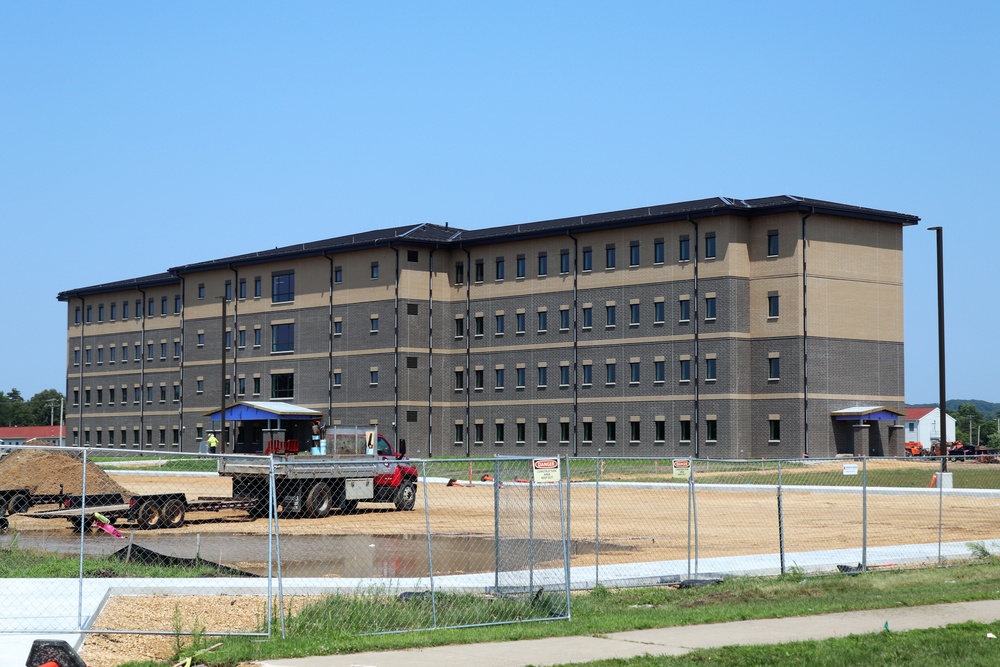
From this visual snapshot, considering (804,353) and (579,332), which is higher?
(579,332)

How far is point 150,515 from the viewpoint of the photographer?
2944 centimetres

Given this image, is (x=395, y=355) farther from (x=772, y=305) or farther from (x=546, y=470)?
(x=546, y=470)

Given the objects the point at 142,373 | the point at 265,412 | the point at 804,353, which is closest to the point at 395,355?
the point at 265,412

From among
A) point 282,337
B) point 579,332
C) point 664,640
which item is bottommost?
point 664,640

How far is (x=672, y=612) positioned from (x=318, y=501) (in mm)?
18888

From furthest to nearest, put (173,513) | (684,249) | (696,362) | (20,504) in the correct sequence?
(684,249)
(696,362)
(20,504)
(173,513)

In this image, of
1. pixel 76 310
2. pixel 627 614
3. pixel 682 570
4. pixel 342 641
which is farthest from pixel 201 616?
pixel 76 310

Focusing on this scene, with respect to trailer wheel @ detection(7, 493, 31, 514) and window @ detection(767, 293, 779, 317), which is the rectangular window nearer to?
window @ detection(767, 293, 779, 317)

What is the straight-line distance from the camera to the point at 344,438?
3825 cm

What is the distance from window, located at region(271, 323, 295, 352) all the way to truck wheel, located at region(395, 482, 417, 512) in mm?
50760

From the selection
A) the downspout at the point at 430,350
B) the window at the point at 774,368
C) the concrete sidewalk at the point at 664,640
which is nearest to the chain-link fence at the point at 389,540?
the concrete sidewalk at the point at 664,640

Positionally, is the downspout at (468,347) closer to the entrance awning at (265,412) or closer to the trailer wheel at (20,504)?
the entrance awning at (265,412)

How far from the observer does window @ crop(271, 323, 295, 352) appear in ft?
280

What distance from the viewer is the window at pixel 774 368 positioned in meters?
68.0
